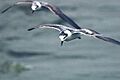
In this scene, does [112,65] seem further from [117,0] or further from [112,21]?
[117,0]

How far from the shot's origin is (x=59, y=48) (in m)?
14.0

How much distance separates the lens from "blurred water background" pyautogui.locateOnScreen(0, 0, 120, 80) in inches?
510

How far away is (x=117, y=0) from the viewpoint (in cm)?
1599

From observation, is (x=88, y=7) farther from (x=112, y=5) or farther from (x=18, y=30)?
(x=18, y=30)

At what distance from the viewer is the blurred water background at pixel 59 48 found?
13.0 m

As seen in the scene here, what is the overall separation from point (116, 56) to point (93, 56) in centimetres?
48

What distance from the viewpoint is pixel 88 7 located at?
51.3 ft

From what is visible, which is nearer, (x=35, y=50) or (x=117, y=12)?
(x=35, y=50)

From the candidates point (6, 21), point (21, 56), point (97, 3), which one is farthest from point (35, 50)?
point (97, 3)

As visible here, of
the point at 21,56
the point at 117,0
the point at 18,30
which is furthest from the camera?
the point at 117,0

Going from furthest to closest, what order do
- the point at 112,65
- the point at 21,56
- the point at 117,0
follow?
the point at 117,0 → the point at 21,56 → the point at 112,65

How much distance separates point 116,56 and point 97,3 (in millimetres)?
3146

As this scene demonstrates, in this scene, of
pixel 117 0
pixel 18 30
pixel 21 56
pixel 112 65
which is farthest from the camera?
pixel 117 0

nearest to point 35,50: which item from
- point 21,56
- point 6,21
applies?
point 21,56
